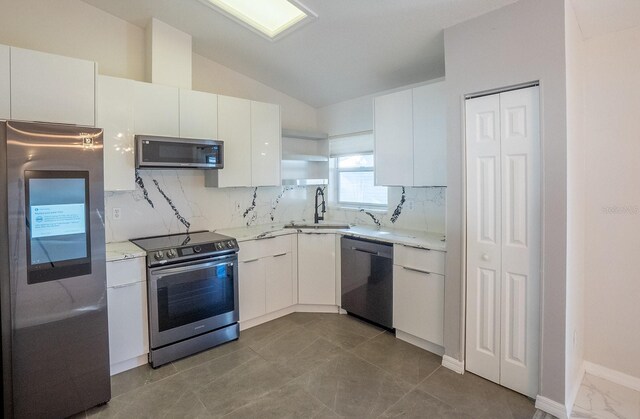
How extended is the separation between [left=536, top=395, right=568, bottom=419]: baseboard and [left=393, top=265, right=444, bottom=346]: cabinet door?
73 centimetres

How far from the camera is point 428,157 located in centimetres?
298

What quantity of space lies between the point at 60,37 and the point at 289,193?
260cm

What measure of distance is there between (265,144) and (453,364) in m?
2.66

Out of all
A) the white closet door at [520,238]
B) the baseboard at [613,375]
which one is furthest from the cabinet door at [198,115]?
the baseboard at [613,375]

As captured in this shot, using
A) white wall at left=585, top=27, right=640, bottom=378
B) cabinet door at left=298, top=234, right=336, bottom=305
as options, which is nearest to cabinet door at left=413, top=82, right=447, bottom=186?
white wall at left=585, top=27, right=640, bottom=378

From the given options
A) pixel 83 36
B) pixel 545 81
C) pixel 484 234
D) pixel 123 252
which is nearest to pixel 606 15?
pixel 545 81

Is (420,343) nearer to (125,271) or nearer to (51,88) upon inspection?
(125,271)

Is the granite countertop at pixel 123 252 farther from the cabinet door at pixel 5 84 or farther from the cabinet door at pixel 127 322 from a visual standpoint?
the cabinet door at pixel 5 84

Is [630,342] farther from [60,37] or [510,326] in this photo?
[60,37]

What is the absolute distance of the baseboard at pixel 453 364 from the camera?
2.50 m

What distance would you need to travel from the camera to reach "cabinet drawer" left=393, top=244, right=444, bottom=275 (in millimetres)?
2668

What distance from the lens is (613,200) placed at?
239 cm

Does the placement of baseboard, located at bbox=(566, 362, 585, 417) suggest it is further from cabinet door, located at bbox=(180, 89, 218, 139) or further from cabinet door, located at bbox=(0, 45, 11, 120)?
cabinet door, located at bbox=(0, 45, 11, 120)

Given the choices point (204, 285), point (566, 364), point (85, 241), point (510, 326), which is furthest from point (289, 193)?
point (566, 364)
